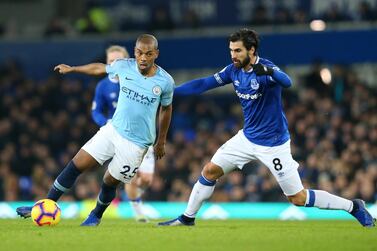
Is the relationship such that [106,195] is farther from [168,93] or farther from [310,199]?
[310,199]

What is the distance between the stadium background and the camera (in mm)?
18047

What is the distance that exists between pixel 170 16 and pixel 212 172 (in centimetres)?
1224

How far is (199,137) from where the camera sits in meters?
20.5

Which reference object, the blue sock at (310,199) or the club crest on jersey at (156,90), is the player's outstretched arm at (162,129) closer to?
the club crest on jersey at (156,90)

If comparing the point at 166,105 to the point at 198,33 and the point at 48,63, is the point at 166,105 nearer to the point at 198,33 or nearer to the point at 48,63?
the point at 198,33

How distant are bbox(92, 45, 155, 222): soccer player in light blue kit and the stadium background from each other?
9.66 ft

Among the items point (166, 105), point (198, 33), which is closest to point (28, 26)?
point (198, 33)

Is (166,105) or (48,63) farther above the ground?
(166,105)

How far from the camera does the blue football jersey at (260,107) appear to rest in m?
10.6

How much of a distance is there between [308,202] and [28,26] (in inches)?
626

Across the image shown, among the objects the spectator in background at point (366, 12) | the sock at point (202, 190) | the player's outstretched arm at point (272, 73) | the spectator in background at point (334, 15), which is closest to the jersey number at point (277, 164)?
the sock at point (202, 190)

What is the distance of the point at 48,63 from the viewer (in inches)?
926

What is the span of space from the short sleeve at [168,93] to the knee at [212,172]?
0.84 m

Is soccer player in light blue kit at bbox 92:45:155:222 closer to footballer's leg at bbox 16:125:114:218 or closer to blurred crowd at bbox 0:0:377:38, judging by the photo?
footballer's leg at bbox 16:125:114:218
